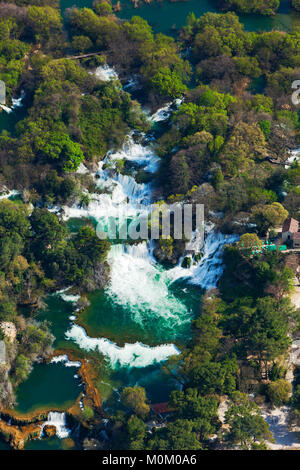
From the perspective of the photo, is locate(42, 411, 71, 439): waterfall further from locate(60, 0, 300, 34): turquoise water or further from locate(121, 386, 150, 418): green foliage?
locate(60, 0, 300, 34): turquoise water

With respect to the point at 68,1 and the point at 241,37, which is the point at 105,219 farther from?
the point at 68,1

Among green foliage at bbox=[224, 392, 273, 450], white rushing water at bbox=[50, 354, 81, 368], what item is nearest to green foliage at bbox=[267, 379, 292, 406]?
green foliage at bbox=[224, 392, 273, 450]

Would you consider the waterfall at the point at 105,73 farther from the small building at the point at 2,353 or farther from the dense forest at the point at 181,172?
the small building at the point at 2,353

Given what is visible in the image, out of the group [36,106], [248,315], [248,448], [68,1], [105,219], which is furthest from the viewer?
[68,1]

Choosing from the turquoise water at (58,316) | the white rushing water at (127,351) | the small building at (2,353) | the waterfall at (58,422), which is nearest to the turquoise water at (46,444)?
the waterfall at (58,422)

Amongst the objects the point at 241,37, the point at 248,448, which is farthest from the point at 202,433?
the point at 241,37

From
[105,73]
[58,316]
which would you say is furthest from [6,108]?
[58,316]
